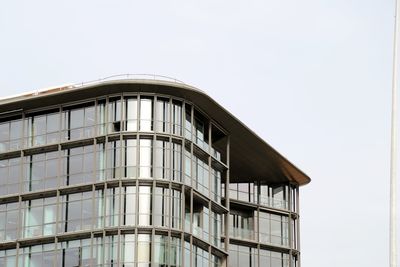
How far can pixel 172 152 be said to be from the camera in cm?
6644

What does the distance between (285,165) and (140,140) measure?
732 inches

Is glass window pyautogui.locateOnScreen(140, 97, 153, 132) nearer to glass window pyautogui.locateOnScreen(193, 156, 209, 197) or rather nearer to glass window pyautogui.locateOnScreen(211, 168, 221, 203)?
glass window pyautogui.locateOnScreen(193, 156, 209, 197)

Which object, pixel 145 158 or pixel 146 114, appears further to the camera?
pixel 146 114

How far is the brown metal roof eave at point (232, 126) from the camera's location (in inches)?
2598

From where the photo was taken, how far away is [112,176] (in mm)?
65312

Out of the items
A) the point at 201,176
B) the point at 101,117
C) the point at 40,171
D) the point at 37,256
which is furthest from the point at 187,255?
the point at 40,171

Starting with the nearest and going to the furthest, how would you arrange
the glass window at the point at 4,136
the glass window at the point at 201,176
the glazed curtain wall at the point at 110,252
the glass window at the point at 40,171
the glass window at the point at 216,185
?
the glazed curtain wall at the point at 110,252, the glass window at the point at 40,171, the glass window at the point at 201,176, the glass window at the point at 4,136, the glass window at the point at 216,185

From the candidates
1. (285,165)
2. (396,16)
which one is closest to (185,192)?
(285,165)

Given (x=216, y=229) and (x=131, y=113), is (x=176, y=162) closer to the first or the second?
(x=131, y=113)

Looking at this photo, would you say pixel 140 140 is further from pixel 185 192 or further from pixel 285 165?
pixel 285 165

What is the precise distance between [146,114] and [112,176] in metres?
4.75

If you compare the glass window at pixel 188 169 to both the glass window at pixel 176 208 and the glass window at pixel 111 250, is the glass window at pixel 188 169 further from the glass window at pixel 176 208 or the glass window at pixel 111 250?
the glass window at pixel 111 250

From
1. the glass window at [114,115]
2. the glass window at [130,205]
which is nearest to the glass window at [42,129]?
the glass window at [114,115]

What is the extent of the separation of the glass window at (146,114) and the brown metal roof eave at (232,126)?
789 mm
